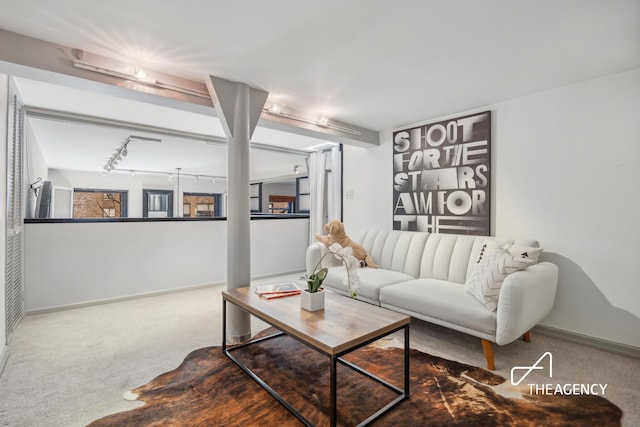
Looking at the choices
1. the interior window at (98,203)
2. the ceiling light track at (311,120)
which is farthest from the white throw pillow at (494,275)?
the interior window at (98,203)

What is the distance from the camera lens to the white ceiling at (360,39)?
1718 millimetres

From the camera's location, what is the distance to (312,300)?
6.72 feet

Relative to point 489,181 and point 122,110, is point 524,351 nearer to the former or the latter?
point 489,181

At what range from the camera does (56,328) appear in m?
2.86

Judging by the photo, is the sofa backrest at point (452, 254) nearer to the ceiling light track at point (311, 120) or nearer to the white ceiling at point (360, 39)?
the white ceiling at point (360, 39)

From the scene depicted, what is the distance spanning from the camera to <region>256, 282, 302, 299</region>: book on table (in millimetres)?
2368

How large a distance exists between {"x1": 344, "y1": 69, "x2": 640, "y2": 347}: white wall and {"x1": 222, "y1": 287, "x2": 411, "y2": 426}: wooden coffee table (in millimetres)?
1837

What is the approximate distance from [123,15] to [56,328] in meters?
2.83

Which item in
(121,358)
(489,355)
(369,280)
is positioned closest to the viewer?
(489,355)

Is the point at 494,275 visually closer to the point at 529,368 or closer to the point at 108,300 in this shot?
the point at 529,368

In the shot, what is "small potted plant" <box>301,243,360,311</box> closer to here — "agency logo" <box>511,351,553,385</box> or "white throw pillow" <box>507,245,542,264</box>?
"agency logo" <box>511,351,553,385</box>

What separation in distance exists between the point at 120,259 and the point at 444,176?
4.02m

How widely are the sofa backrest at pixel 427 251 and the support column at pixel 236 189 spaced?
1.73m

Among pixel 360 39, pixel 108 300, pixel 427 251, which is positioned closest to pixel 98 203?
pixel 108 300
